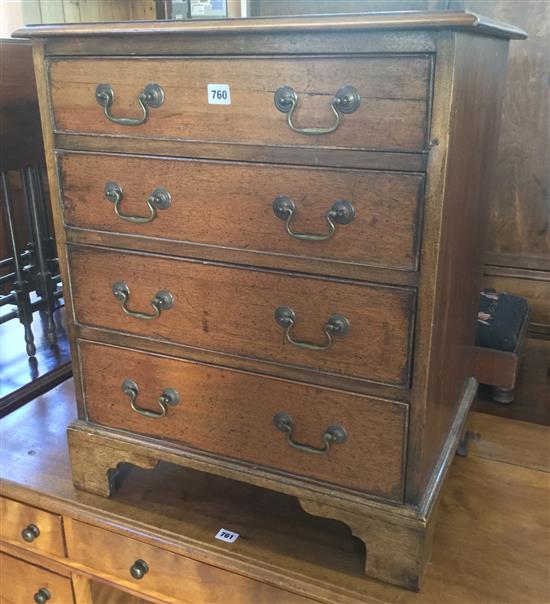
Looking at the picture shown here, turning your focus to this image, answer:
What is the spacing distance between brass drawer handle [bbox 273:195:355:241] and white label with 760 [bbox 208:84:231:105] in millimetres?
146

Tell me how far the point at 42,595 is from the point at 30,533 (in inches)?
5.5

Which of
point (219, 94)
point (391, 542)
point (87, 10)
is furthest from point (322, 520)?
point (87, 10)

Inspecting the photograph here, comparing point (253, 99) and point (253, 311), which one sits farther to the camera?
point (253, 311)

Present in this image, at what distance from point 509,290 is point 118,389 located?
99cm

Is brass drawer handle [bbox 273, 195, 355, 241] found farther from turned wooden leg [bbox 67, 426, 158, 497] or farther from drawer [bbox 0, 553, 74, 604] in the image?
drawer [bbox 0, 553, 74, 604]

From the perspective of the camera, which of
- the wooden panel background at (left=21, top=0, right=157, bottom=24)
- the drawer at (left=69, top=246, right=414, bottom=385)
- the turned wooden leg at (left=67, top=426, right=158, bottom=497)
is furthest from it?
the wooden panel background at (left=21, top=0, right=157, bottom=24)

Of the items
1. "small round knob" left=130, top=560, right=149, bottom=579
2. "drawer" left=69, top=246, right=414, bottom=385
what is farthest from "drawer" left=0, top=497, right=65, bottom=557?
"drawer" left=69, top=246, right=414, bottom=385

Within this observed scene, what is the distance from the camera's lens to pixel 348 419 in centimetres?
98

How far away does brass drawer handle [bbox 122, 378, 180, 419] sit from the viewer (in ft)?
3.60

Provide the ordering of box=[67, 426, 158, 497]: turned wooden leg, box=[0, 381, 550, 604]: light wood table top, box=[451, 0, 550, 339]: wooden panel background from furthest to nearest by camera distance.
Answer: box=[451, 0, 550, 339]: wooden panel background, box=[67, 426, 158, 497]: turned wooden leg, box=[0, 381, 550, 604]: light wood table top

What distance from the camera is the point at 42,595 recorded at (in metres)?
1.31

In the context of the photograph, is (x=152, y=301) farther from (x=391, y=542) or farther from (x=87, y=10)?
(x=87, y=10)

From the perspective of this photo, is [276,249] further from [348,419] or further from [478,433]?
[478,433]

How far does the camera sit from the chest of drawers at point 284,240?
827 mm
